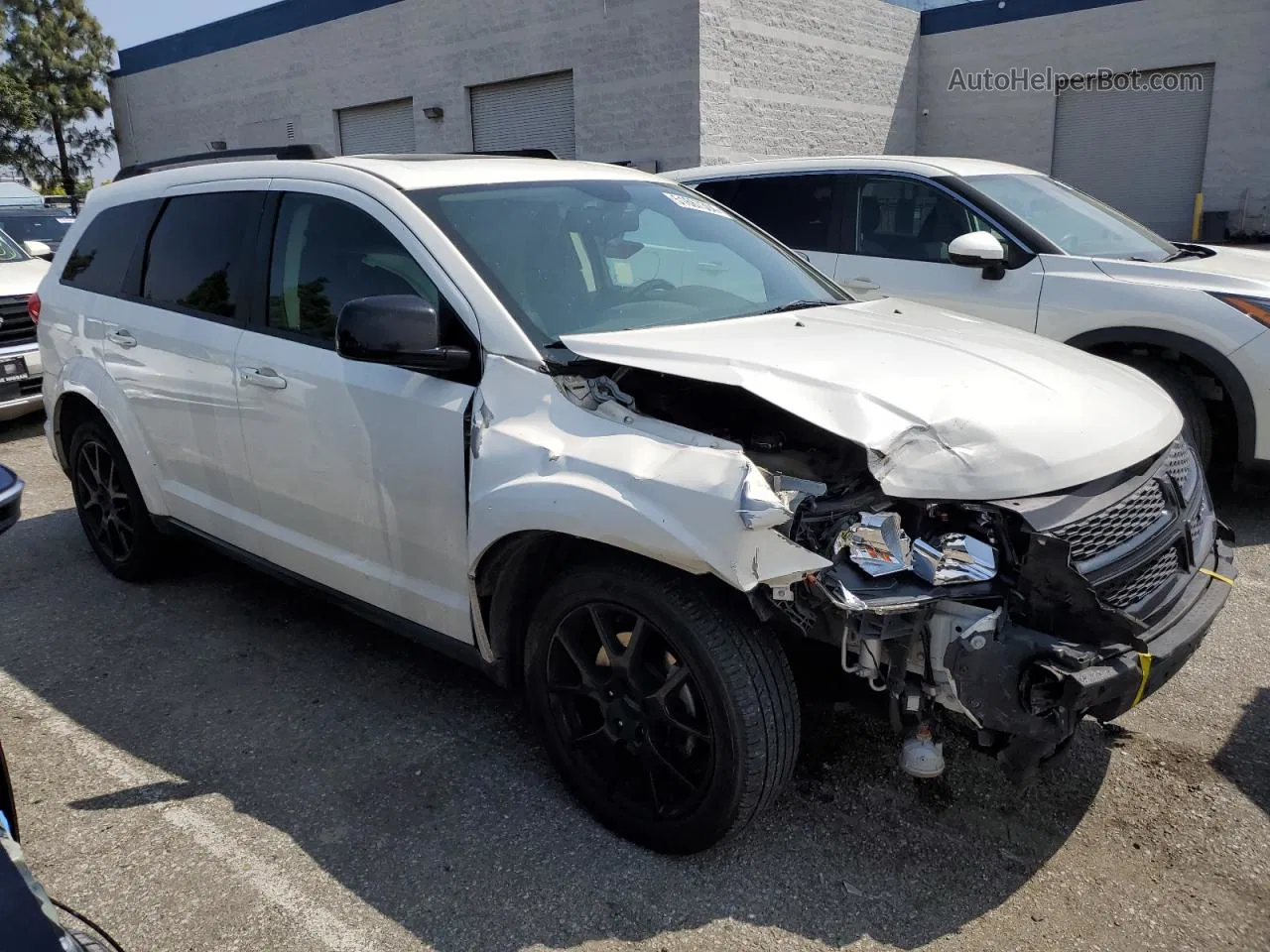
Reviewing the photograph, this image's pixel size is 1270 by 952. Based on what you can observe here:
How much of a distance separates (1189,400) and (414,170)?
4.14m

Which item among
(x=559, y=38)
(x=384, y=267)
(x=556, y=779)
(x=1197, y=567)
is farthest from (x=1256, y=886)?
(x=559, y=38)

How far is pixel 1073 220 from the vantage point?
6.10m

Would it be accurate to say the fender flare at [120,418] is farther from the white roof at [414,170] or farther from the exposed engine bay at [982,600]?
the exposed engine bay at [982,600]

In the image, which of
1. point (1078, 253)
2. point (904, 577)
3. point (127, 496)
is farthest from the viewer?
point (1078, 253)

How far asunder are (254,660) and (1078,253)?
4.87m

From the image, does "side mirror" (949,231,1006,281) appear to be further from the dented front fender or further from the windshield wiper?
the dented front fender

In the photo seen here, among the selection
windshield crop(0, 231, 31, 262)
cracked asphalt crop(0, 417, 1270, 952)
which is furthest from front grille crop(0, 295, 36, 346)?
cracked asphalt crop(0, 417, 1270, 952)

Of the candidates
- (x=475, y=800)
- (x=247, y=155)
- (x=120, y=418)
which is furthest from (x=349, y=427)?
(x=247, y=155)

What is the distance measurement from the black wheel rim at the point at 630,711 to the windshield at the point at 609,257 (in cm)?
86

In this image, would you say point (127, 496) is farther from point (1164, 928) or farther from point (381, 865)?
point (1164, 928)

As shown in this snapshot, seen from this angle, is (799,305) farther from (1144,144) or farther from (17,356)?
(1144,144)

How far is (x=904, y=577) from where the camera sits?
2.36m

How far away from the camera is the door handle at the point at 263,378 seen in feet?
11.3

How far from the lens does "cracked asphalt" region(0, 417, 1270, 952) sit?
99.3 inches
